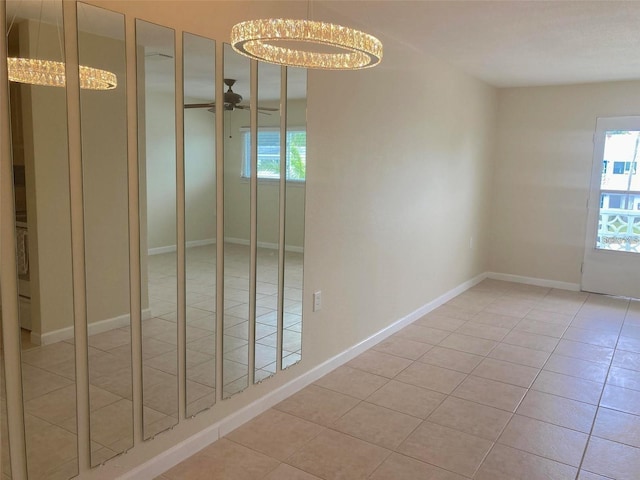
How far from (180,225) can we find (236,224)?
13.3 inches

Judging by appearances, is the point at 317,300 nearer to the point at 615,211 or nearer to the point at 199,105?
the point at 199,105

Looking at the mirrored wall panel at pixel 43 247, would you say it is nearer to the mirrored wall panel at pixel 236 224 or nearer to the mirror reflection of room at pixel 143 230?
the mirror reflection of room at pixel 143 230

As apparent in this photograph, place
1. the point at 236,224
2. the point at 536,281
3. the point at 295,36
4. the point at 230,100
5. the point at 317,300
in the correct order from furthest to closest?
the point at 536,281
the point at 317,300
the point at 236,224
the point at 230,100
the point at 295,36

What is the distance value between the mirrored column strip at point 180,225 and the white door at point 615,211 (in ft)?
15.8

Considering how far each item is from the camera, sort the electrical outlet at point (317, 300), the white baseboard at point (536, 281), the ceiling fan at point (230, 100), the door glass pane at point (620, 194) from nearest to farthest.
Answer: the ceiling fan at point (230, 100), the electrical outlet at point (317, 300), the door glass pane at point (620, 194), the white baseboard at point (536, 281)

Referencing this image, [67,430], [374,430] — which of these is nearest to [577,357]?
[374,430]

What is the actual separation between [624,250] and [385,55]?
11.8 feet

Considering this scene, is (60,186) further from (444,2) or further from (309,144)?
(444,2)

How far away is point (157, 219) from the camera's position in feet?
7.02

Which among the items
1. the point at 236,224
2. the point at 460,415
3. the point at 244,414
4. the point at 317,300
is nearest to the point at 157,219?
the point at 236,224

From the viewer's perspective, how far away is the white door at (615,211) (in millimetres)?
5301

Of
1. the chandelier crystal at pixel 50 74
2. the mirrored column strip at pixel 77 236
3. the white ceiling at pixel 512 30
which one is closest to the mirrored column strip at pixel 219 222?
the chandelier crystal at pixel 50 74

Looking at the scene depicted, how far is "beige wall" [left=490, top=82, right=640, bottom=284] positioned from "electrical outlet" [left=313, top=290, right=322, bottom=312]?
12.1 ft

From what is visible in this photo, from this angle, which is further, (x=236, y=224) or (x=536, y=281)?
(x=536, y=281)
